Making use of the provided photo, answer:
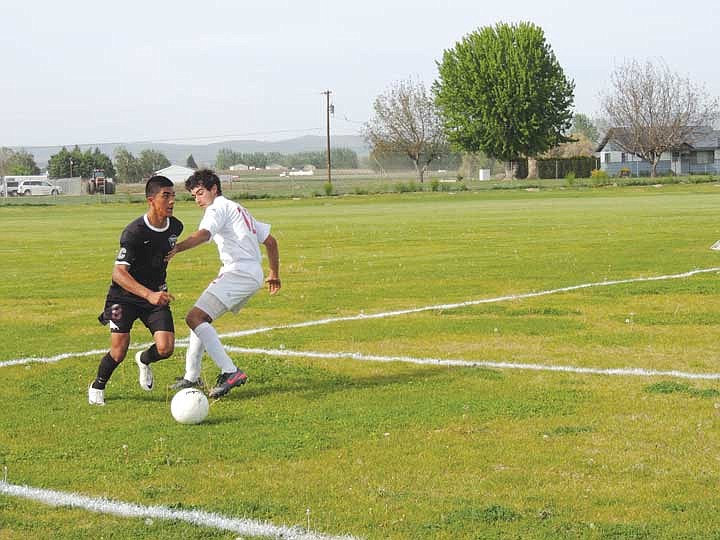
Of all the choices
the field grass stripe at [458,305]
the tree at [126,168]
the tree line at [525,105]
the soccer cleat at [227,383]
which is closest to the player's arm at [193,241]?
the soccer cleat at [227,383]

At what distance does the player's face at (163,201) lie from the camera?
843 centimetres

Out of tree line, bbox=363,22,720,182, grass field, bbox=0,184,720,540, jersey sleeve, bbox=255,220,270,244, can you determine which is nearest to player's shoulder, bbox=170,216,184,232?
jersey sleeve, bbox=255,220,270,244

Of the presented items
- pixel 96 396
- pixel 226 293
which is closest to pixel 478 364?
pixel 226 293

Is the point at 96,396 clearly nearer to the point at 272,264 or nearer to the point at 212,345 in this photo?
the point at 212,345

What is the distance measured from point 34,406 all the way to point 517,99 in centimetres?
9387

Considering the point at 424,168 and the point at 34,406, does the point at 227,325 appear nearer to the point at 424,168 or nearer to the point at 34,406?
the point at 34,406

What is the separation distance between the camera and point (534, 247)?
78.1ft

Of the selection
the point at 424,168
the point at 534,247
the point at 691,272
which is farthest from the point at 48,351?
the point at 424,168

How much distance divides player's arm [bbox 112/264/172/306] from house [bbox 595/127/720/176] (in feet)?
363

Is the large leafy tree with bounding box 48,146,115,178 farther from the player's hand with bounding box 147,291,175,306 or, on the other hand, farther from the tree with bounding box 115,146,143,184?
the player's hand with bounding box 147,291,175,306

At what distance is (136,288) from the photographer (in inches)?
330

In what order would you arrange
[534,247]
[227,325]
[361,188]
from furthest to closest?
1. [361,188]
2. [534,247]
3. [227,325]

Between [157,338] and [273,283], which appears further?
[273,283]

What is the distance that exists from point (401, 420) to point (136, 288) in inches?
93.3
